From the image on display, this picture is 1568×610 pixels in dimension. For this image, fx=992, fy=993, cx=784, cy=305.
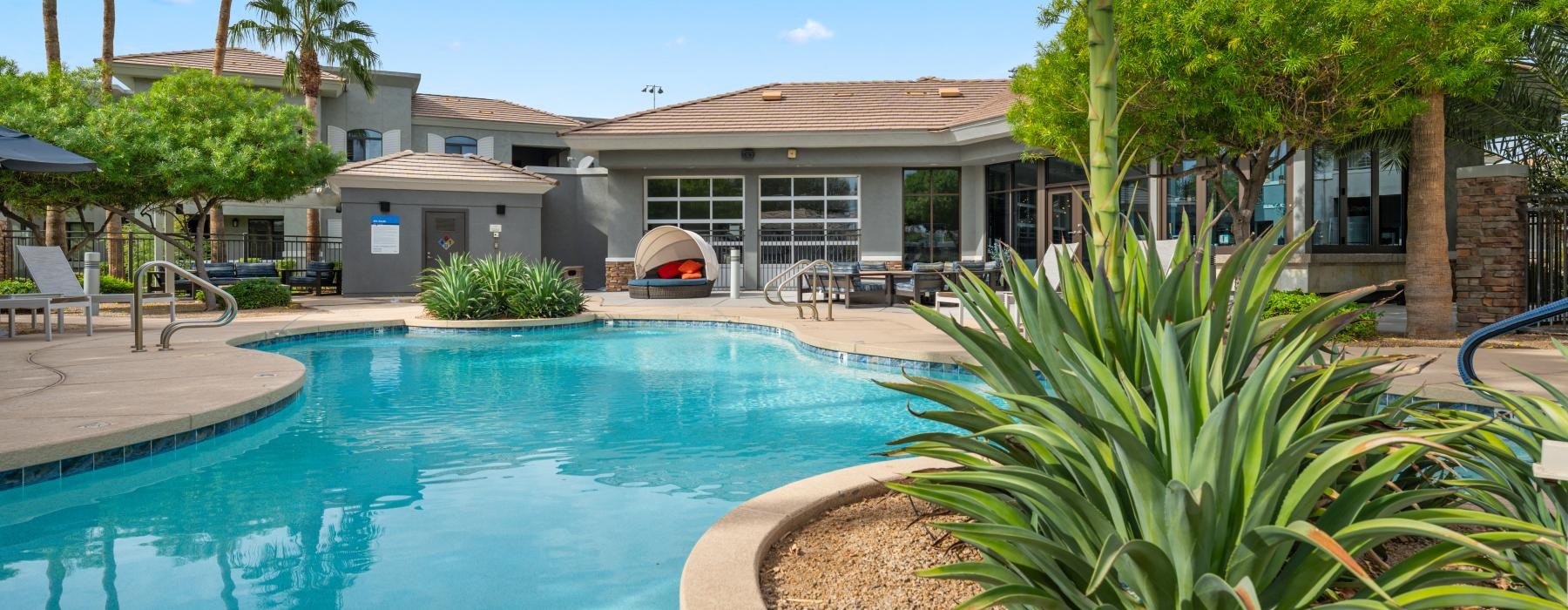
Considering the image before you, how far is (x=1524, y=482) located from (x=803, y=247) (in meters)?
20.3

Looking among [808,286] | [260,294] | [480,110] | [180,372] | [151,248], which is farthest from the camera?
[480,110]

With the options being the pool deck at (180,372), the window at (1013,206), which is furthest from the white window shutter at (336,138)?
the window at (1013,206)

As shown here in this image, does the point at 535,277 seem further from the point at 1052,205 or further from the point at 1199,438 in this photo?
the point at 1199,438

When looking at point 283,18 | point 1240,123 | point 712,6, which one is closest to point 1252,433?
point 1240,123

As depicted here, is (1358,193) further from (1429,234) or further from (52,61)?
(52,61)

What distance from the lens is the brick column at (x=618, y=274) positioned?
22.4 metres

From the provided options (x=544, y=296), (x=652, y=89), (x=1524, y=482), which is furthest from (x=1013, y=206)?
(x=652, y=89)

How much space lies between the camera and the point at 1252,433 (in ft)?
6.05

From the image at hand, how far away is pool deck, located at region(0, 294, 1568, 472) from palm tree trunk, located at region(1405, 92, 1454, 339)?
98 cm

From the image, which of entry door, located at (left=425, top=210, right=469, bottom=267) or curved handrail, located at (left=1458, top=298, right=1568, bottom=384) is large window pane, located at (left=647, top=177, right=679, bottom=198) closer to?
entry door, located at (left=425, top=210, right=469, bottom=267)

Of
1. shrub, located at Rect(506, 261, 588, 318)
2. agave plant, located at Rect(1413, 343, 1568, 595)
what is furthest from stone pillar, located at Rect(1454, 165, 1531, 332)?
shrub, located at Rect(506, 261, 588, 318)

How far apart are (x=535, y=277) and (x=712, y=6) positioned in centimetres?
1846

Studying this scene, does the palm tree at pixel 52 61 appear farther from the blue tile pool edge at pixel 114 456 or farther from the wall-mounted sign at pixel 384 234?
the blue tile pool edge at pixel 114 456

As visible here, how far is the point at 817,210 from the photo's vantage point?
2228 cm
